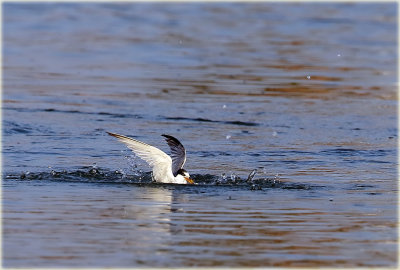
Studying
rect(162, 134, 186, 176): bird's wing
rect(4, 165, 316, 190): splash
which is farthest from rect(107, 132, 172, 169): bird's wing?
rect(4, 165, 316, 190): splash

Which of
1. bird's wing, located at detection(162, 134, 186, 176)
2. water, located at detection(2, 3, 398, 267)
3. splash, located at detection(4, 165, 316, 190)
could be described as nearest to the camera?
water, located at detection(2, 3, 398, 267)

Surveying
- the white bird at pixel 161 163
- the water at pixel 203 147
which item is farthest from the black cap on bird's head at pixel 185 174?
the water at pixel 203 147

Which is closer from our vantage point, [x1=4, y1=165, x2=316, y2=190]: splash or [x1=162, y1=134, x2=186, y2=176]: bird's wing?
[x1=162, y1=134, x2=186, y2=176]: bird's wing

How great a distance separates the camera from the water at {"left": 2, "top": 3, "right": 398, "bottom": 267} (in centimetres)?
743

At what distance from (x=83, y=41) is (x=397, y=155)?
49.4 feet

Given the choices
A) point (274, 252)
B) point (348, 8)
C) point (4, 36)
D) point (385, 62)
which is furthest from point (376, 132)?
point (348, 8)

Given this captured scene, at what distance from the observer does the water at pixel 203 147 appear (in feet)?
24.4

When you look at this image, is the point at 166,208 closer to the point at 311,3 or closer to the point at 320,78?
the point at 320,78

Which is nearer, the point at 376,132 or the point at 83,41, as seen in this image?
the point at 376,132

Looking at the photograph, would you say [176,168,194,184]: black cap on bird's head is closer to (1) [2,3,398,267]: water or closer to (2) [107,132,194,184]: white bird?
(2) [107,132,194,184]: white bird

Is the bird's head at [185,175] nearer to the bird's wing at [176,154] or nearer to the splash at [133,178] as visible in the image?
the bird's wing at [176,154]

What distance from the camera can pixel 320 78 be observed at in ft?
63.7

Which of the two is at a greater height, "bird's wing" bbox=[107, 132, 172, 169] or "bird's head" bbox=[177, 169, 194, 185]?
"bird's wing" bbox=[107, 132, 172, 169]

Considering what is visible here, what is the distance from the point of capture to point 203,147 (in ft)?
41.2
